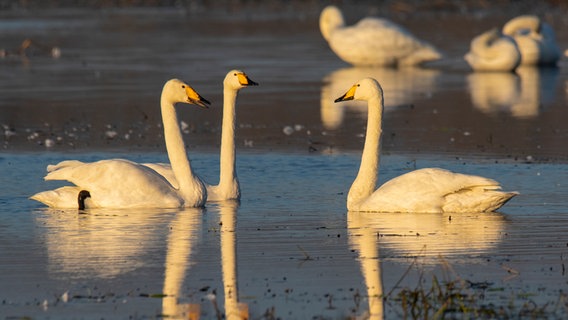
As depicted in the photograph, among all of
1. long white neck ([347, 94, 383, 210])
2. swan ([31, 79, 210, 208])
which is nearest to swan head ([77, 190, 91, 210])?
swan ([31, 79, 210, 208])

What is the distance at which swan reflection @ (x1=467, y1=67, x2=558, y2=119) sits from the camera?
72.9 feet

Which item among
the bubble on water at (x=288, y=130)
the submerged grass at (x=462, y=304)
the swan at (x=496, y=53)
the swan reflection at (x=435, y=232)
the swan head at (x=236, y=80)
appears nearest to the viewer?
the submerged grass at (x=462, y=304)

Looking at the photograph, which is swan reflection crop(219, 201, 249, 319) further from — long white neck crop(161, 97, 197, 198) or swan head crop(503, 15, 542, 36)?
swan head crop(503, 15, 542, 36)

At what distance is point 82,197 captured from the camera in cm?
1348

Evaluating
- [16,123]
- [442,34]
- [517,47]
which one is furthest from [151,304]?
[442,34]

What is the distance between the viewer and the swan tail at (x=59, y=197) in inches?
529

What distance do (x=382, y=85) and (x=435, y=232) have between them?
15.0m

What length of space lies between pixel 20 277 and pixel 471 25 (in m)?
32.4

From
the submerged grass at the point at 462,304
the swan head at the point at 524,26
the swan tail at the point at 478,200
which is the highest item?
the swan head at the point at 524,26

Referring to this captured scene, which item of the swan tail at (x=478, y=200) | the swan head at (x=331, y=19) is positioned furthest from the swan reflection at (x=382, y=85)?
the swan tail at (x=478, y=200)

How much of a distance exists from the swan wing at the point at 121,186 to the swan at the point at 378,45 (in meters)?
16.3

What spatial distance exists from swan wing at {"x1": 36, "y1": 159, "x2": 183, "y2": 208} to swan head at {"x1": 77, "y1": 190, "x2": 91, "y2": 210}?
40 millimetres

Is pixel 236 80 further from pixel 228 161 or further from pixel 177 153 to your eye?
pixel 177 153

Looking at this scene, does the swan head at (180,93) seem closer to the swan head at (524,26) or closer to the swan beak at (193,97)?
the swan beak at (193,97)
